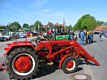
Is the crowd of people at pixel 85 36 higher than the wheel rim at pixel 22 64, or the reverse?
the crowd of people at pixel 85 36

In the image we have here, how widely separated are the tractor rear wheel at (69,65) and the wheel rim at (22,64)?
125cm

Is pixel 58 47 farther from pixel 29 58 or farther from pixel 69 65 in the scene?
pixel 29 58

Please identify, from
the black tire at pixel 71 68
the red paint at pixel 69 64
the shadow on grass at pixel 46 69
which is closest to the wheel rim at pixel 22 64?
the shadow on grass at pixel 46 69

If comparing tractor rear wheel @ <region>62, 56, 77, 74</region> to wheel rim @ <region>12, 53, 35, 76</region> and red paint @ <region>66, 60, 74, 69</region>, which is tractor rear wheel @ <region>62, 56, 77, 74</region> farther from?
wheel rim @ <region>12, 53, 35, 76</region>

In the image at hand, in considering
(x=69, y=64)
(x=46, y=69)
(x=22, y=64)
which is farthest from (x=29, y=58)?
(x=69, y=64)

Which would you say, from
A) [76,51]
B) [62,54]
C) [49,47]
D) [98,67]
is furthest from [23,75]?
[98,67]

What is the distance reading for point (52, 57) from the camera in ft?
15.1

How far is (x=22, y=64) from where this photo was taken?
4.02 meters

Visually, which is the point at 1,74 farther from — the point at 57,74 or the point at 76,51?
the point at 76,51

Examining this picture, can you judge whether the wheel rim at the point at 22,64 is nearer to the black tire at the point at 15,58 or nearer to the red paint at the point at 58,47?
the black tire at the point at 15,58

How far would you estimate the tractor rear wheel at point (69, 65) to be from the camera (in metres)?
4.50

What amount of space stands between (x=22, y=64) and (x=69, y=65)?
173 centimetres

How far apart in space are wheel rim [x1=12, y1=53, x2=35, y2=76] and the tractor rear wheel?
1247 millimetres

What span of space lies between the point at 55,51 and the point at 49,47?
0.40m
